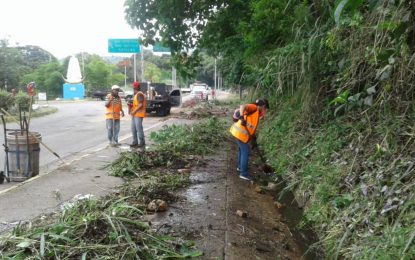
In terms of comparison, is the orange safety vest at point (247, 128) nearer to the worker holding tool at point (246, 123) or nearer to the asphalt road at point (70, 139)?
the worker holding tool at point (246, 123)

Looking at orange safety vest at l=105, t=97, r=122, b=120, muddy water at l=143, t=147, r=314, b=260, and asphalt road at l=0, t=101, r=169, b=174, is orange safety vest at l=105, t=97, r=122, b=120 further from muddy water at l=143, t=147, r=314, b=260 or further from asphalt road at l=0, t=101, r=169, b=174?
muddy water at l=143, t=147, r=314, b=260

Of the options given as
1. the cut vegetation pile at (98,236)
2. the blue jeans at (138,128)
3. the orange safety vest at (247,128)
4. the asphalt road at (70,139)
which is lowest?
the asphalt road at (70,139)

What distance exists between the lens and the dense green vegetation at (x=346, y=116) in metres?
4.15

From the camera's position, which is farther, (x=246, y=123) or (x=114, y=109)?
(x=114, y=109)

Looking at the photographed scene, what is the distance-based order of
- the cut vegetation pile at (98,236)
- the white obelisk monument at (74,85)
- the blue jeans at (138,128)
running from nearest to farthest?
the cut vegetation pile at (98,236)
the blue jeans at (138,128)
the white obelisk monument at (74,85)

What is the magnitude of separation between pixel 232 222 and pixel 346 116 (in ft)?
9.33

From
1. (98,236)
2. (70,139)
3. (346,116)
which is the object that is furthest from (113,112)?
(98,236)

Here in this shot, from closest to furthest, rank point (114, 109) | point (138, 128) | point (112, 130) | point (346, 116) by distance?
1. point (346, 116)
2. point (138, 128)
3. point (114, 109)
4. point (112, 130)

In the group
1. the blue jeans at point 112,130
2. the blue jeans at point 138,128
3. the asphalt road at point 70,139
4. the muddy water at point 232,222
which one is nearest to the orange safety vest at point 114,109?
the blue jeans at point 112,130

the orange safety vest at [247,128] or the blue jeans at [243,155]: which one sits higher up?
the orange safety vest at [247,128]

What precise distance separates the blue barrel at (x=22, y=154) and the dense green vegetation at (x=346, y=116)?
4.39 meters

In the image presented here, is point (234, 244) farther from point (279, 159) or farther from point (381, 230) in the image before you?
point (279, 159)

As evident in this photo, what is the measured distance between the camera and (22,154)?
759 centimetres

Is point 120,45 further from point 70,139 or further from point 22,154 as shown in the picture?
point 22,154
